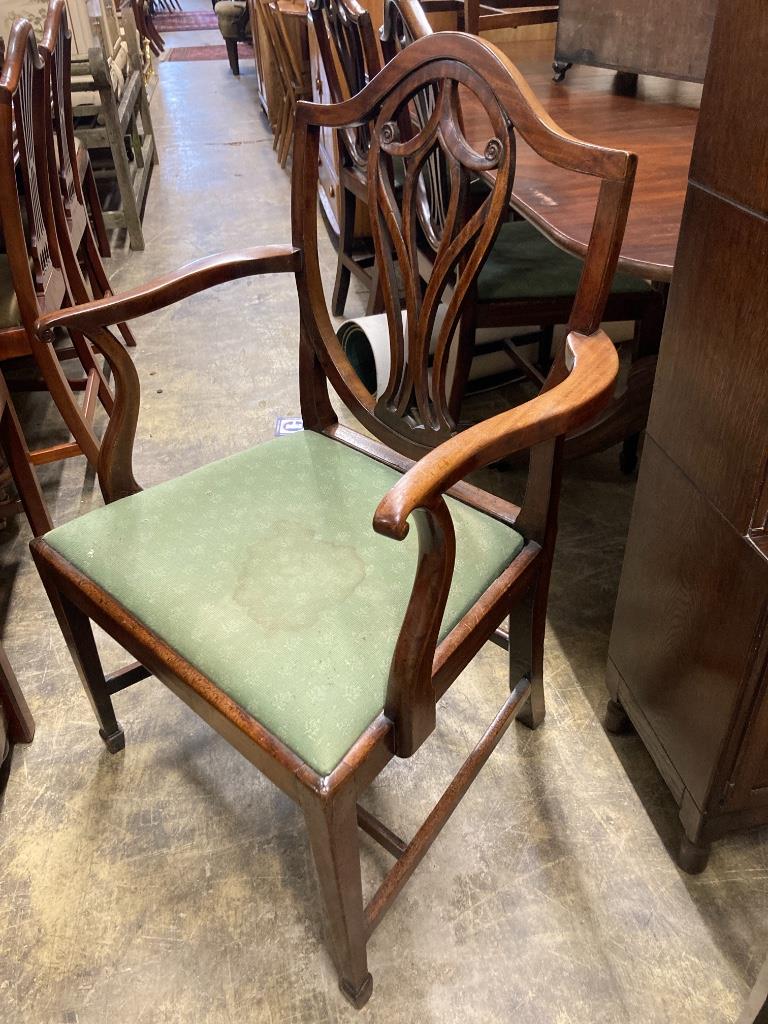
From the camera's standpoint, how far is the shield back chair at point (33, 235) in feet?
4.93

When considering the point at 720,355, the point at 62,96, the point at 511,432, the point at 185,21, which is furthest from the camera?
the point at 185,21

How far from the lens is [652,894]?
3.69 feet

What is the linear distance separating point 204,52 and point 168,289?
359 inches

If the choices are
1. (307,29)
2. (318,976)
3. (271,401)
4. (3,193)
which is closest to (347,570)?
(318,976)

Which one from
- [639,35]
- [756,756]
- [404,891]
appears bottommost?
[404,891]

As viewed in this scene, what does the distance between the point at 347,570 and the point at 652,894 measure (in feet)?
2.28

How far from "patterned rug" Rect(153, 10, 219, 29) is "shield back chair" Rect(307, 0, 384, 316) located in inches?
372

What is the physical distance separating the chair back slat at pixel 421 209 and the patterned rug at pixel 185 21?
1086 centimetres

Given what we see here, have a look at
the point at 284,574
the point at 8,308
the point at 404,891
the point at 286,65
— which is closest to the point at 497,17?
the point at 286,65

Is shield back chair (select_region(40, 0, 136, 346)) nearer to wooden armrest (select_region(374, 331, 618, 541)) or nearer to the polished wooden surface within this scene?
the polished wooden surface

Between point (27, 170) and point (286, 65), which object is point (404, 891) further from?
point (286, 65)

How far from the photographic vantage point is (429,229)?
1.24 metres

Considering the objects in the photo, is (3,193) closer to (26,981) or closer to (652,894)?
(26,981)

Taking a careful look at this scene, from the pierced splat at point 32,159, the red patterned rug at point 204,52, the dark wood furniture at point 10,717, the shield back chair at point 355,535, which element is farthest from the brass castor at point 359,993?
the red patterned rug at point 204,52
